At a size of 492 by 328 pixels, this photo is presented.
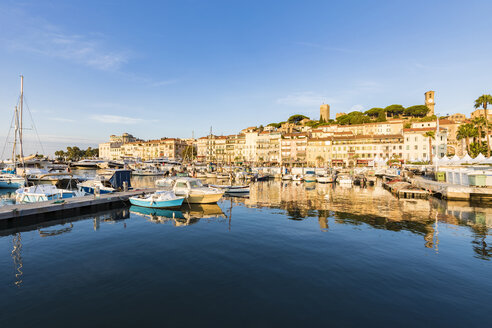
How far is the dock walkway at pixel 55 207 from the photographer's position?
20042 mm

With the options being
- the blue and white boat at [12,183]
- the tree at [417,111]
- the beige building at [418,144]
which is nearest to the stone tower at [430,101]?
the tree at [417,111]

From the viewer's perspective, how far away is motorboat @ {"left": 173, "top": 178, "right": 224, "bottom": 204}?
28.7 meters

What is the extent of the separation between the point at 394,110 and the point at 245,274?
156 m

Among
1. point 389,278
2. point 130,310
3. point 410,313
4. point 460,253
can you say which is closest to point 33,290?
point 130,310

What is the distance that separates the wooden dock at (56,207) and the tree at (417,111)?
150861 mm

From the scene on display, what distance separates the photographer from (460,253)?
1452 cm

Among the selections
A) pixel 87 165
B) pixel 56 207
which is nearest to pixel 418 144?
pixel 56 207

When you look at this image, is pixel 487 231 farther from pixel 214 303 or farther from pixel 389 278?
pixel 214 303

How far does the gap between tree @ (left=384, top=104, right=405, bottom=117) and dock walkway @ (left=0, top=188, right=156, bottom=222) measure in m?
150

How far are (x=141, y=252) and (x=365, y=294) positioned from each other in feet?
37.5

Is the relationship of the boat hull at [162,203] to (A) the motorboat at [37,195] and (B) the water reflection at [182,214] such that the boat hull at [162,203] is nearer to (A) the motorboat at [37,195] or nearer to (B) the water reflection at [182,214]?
(B) the water reflection at [182,214]

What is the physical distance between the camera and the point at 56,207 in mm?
22531

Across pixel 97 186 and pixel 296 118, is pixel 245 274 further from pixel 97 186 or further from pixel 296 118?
pixel 296 118

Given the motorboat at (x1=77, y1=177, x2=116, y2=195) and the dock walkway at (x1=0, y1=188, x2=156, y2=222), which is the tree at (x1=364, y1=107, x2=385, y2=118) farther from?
the dock walkway at (x1=0, y1=188, x2=156, y2=222)
